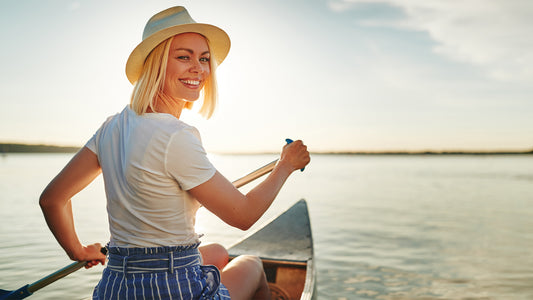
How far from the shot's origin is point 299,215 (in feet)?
22.7

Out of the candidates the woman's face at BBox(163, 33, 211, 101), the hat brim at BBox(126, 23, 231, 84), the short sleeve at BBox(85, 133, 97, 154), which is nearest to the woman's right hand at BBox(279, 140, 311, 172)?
the woman's face at BBox(163, 33, 211, 101)

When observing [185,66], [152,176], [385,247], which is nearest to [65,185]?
[152,176]

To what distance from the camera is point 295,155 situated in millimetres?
2057

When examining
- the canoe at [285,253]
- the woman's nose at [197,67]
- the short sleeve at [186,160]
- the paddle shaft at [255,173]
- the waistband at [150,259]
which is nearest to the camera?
the short sleeve at [186,160]

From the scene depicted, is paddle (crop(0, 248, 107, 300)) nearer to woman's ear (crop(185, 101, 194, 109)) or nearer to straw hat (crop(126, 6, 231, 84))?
woman's ear (crop(185, 101, 194, 109))

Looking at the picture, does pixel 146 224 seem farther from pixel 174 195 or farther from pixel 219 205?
pixel 219 205

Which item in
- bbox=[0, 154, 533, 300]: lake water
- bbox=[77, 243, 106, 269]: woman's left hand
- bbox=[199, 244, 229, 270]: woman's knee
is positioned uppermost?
bbox=[77, 243, 106, 269]: woman's left hand

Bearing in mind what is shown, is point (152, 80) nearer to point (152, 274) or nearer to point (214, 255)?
point (152, 274)

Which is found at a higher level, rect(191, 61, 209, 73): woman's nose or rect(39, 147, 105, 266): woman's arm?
rect(191, 61, 209, 73): woman's nose

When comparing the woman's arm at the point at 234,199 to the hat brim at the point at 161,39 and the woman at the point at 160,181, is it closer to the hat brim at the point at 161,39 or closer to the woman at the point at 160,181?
the woman at the point at 160,181

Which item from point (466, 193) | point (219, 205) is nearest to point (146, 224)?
point (219, 205)

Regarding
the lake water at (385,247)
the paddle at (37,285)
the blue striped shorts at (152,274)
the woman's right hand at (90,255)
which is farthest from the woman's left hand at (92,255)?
the lake water at (385,247)

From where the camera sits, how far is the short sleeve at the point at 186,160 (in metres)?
1.53

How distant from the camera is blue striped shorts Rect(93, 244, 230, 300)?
165cm
